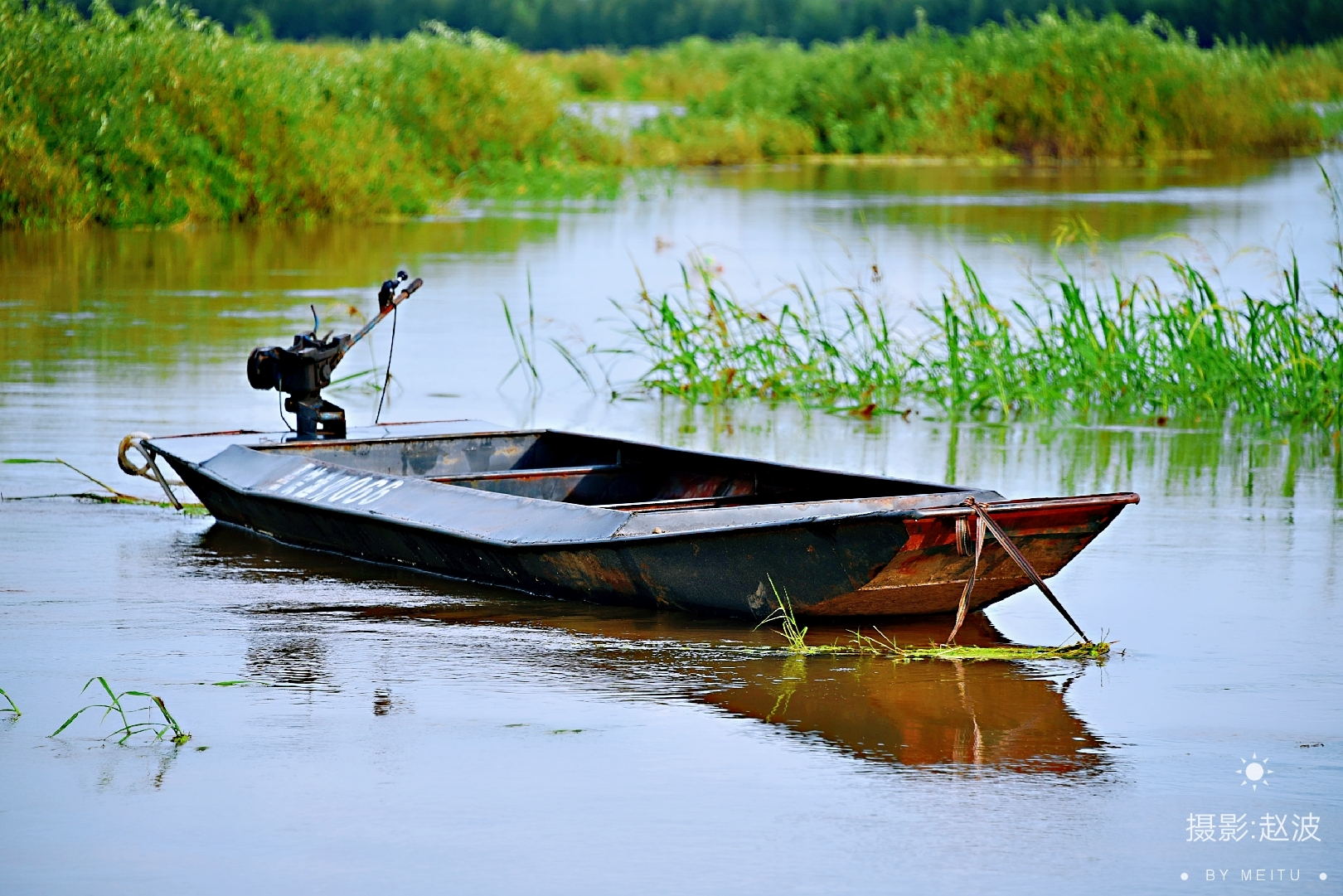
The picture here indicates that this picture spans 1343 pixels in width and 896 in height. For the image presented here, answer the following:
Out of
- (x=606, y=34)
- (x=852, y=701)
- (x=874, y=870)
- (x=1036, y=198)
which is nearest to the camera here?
(x=874, y=870)

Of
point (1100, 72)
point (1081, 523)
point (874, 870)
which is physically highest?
→ point (1100, 72)

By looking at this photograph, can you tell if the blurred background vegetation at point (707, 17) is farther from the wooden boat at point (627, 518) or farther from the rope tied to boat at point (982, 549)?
the rope tied to boat at point (982, 549)

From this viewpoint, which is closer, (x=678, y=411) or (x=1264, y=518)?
(x=1264, y=518)

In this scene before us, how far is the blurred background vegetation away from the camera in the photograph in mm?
57031

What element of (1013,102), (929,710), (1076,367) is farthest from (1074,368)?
(1013,102)

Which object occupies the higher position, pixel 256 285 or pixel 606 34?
pixel 606 34

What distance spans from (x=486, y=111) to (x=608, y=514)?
22991 millimetres

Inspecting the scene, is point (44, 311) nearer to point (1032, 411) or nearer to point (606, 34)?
point (1032, 411)

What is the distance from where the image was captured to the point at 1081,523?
6.21 meters

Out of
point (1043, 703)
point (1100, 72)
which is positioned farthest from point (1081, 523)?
point (1100, 72)

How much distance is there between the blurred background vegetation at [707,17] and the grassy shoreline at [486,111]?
10.7 metres

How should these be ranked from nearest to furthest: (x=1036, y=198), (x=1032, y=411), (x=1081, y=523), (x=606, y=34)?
(x=1081, y=523) < (x=1032, y=411) < (x=1036, y=198) < (x=606, y=34)

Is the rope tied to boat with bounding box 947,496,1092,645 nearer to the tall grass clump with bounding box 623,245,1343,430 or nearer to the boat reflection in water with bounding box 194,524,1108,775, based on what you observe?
the boat reflection in water with bounding box 194,524,1108,775

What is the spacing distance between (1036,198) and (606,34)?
198ft
